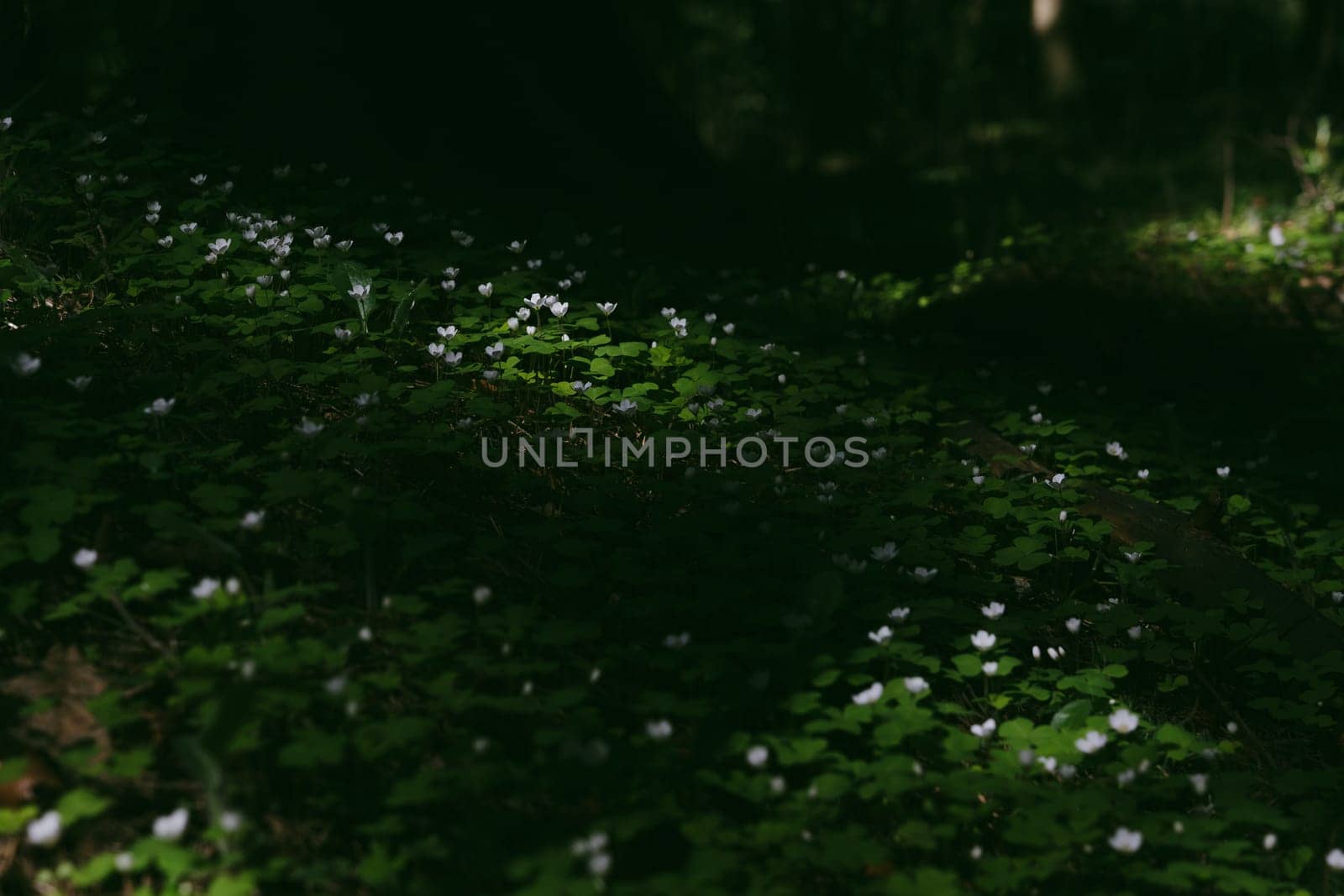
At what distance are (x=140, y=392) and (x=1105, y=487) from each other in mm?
4122

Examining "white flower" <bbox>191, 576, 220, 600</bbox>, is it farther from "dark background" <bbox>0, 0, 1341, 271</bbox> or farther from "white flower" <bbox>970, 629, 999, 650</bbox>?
"dark background" <bbox>0, 0, 1341, 271</bbox>

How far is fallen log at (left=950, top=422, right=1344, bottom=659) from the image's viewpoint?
3732 millimetres

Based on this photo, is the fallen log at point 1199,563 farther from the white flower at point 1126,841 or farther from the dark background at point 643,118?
the dark background at point 643,118

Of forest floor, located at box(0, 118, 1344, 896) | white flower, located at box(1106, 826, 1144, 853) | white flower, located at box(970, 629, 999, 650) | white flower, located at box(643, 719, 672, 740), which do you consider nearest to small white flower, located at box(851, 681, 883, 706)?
forest floor, located at box(0, 118, 1344, 896)

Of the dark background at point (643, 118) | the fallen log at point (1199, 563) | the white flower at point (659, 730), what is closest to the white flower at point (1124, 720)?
the fallen log at point (1199, 563)

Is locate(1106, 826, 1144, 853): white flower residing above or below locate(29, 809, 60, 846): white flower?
below

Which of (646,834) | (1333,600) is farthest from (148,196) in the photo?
(1333,600)

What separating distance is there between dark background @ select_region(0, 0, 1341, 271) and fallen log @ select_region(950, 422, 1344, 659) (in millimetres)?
3978

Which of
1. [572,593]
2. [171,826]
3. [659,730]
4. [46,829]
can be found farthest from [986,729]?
[46,829]

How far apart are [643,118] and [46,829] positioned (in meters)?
7.70

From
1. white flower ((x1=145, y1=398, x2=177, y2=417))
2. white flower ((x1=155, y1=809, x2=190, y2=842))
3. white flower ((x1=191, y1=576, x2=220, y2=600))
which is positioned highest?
white flower ((x1=145, y1=398, x2=177, y2=417))

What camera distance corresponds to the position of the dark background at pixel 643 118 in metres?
6.92

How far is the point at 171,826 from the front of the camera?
2.24 metres

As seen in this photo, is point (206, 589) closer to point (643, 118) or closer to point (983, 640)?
point (983, 640)
